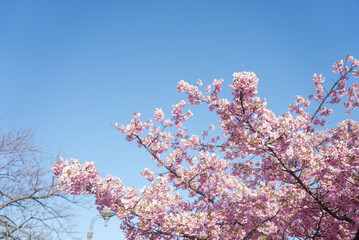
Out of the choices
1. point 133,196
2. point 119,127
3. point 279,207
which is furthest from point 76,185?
point 279,207

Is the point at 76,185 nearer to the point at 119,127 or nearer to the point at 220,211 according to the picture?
the point at 119,127

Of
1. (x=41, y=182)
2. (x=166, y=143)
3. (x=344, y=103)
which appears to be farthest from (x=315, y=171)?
(x=41, y=182)

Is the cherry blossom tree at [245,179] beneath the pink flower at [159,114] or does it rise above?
beneath

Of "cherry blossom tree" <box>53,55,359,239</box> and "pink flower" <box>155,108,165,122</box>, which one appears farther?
"pink flower" <box>155,108,165,122</box>

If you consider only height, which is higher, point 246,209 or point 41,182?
point 41,182

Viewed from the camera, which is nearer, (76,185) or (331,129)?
(76,185)

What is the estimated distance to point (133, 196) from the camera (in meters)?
6.21

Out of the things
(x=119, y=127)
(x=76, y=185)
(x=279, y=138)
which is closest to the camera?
(x=279, y=138)

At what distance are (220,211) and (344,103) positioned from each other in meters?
7.11

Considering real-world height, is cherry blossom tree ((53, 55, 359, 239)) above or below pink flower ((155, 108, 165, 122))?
below

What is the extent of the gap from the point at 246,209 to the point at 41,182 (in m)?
7.28

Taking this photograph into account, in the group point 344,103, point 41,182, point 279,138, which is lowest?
point 279,138

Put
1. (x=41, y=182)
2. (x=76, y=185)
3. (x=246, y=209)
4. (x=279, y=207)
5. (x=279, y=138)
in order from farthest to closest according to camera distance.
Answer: (x=41, y=182) → (x=246, y=209) → (x=279, y=207) → (x=76, y=185) → (x=279, y=138)

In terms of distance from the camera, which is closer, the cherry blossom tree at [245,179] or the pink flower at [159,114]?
the cherry blossom tree at [245,179]
